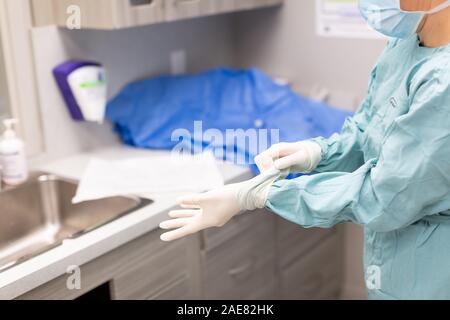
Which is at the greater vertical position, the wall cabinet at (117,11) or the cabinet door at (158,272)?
the wall cabinet at (117,11)

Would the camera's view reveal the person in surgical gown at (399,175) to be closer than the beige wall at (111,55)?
Yes

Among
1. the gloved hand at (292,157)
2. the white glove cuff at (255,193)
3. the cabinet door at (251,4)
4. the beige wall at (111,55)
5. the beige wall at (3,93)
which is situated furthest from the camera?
the cabinet door at (251,4)

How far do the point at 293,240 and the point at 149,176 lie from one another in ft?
2.14

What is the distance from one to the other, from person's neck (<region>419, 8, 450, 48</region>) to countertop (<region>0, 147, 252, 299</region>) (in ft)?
2.48

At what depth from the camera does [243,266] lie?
200 centimetres

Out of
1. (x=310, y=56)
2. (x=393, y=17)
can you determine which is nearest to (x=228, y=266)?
(x=310, y=56)

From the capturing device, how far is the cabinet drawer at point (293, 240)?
2.12 meters

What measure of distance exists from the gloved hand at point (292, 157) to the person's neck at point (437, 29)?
336mm

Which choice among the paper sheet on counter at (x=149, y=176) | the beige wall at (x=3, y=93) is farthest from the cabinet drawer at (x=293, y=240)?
the beige wall at (x=3, y=93)

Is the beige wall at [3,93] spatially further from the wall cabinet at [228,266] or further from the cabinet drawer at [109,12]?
the wall cabinet at [228,266]

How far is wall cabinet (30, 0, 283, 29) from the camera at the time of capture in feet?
5.66

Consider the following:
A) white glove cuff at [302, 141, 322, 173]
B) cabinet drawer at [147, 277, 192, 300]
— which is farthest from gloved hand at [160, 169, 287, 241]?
cabinet drawer at [147, 277, 192, 300]

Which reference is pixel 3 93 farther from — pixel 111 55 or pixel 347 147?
pixel 347 147

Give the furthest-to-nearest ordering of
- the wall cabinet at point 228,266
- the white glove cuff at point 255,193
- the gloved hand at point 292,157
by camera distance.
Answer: the wall cabinet at point 228,266 < the gloved hand at point 292,157 < the white glove cuff at point 255,193
